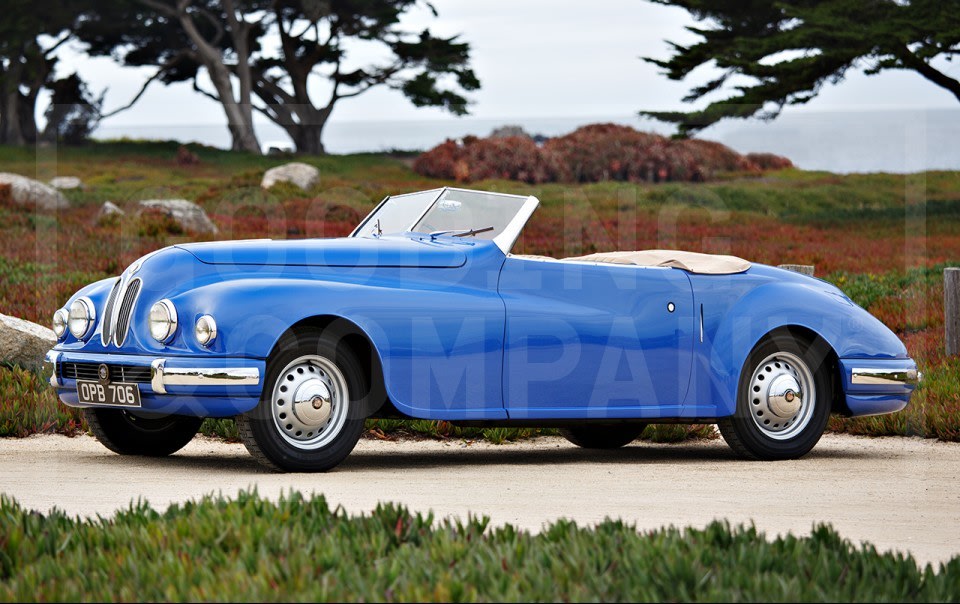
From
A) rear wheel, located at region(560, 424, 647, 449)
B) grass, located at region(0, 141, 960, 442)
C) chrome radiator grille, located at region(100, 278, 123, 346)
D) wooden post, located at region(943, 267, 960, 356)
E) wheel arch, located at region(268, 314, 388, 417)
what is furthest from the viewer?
wooden post, located at region(943, 267, 960, 356)

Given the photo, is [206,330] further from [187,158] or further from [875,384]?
[187,158]

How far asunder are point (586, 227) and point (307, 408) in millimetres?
21515

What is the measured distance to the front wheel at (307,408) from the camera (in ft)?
22.7

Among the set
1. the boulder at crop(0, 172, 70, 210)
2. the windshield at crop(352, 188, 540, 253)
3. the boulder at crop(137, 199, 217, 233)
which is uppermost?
the boulder at crop(0, 172, 70, 210)

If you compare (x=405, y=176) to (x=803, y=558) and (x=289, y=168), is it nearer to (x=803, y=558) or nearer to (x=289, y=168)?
(x=289, y=168)

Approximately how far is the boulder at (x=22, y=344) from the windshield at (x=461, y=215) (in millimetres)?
4033

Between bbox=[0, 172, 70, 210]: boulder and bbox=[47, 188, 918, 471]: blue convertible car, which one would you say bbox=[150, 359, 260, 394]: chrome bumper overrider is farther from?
bbox=[0, 172, 70, 210]: boulder

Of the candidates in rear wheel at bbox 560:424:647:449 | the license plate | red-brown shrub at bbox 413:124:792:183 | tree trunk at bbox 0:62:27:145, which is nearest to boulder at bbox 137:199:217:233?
red-brown shrub at bbox 413:124:792:183

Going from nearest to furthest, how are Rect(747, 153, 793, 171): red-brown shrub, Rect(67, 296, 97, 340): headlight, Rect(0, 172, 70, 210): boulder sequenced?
Rect(67, 296, 97, 340): headlight < Rect(0, 172, 70, 210): boulder < Rect(747, 153, 793, 171): red-brown shrub

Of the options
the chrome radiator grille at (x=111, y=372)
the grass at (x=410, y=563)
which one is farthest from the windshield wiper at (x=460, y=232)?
the grass at (x=410, y=563)

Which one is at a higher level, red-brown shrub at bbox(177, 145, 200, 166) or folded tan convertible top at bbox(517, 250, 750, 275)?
red-brown shrub at bbox(177, 145, 200, 166)

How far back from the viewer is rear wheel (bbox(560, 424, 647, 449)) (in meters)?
9.47

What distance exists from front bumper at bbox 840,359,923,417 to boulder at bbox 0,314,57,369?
6765mm

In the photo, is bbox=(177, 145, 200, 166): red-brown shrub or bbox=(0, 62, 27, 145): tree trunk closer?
bbox=(177, 145, 200, 166): red-brown shrub
